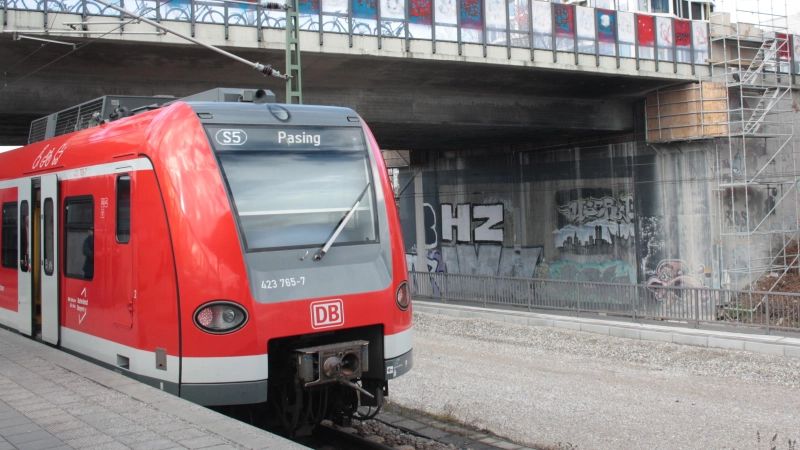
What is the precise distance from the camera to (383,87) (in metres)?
22.3

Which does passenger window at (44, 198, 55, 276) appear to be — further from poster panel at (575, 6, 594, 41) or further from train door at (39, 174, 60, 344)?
poster panel at (575, 6, 594, 41)

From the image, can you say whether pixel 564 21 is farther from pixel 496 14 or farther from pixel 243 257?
pixel 243 257

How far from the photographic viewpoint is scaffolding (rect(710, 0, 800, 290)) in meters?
23.9

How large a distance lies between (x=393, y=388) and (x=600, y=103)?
17.9 metres

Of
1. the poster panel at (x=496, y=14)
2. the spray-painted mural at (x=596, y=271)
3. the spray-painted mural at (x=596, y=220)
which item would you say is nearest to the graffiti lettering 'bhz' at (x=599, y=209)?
the spray-painted mural at (x=596, y=220)

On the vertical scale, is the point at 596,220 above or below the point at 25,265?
above

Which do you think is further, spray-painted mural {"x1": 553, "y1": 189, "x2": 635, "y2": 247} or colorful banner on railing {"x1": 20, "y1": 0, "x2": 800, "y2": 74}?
spray-painted mural {"x1": 553, "y1": 189, "x2": 635, "y2": 247}

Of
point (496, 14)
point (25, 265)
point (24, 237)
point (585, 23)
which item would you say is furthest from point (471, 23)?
point (25, 265)

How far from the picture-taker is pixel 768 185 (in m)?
24.8

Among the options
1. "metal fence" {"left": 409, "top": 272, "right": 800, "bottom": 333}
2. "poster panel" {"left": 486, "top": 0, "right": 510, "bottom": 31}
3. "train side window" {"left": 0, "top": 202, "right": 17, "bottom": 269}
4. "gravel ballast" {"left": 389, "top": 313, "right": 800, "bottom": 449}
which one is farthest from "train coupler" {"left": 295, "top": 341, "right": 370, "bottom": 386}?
"poster panel" {"left": 486, "top": 0, "right": 510, "bottom": 31}

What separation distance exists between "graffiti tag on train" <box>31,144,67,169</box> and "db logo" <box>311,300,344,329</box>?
4108mm

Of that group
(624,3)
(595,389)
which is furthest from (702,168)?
(595,389)

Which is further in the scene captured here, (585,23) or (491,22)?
(585,23)

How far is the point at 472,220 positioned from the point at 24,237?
24292mm
